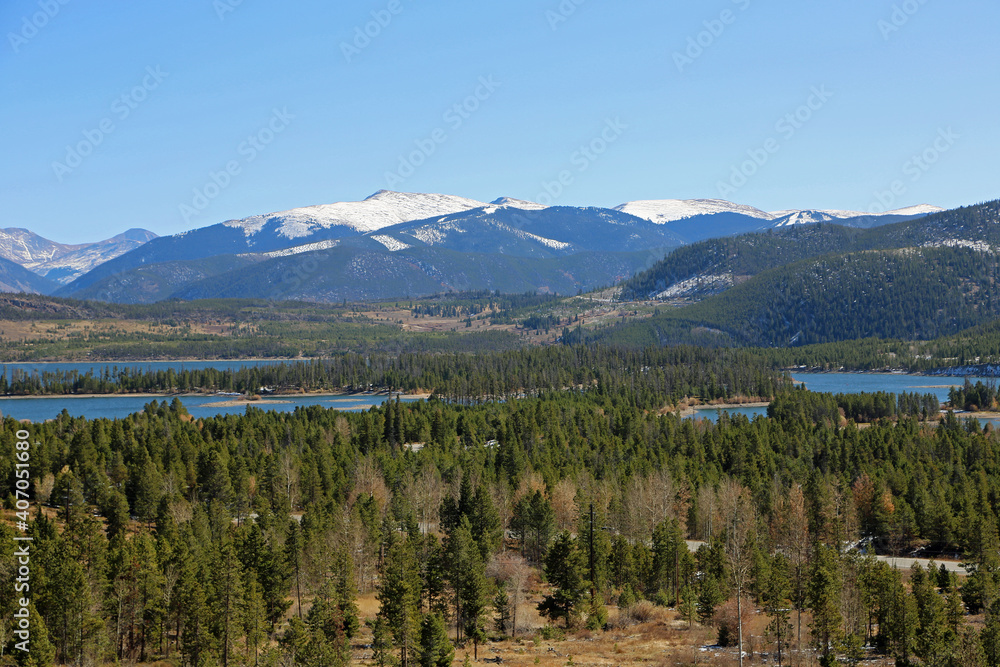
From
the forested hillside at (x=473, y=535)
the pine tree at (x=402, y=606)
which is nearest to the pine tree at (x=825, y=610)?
the forested hillside at (x=473, y=535)

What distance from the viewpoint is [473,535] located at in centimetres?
9294

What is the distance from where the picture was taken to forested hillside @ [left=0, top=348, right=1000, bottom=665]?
6391 centimetres

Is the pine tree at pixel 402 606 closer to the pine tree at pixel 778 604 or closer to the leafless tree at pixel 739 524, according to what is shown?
the leafless tree at pixel 739 524

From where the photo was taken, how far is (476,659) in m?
66.4

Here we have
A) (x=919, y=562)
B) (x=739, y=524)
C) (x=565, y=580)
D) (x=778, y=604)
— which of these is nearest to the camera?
(x=778, y=604)

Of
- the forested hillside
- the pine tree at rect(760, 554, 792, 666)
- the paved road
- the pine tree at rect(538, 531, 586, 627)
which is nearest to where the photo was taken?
the forested hillside

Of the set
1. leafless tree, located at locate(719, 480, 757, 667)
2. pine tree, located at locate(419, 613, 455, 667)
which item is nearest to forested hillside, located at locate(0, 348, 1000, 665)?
pine tree, located at locate(419, 613, 455, 667)

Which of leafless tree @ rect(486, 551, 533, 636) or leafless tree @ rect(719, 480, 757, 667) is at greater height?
leafless tree @ rect(719, 480, 757, 667)

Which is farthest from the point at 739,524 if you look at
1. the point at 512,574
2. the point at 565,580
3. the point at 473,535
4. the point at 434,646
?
the point at 434,646

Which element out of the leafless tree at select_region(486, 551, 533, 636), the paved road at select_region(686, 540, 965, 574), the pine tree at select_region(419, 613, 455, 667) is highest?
the pine tree at select_region(419, 613, 455, 667)

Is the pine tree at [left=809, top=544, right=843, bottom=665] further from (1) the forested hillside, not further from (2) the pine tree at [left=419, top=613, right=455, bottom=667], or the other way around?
(2) the pine tree at [left=419, top=613, right=455, bottom=667]

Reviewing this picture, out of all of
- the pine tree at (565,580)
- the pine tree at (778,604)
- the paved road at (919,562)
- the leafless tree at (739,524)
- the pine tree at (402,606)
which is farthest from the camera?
the paved road at (919,562)

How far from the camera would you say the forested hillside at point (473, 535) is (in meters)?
63.9

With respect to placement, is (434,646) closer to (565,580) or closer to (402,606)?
(402,606)
